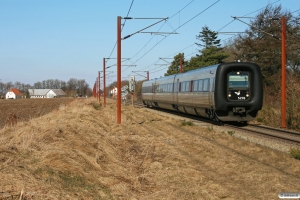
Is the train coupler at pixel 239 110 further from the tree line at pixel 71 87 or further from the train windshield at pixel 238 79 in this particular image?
the tree line at pixel 71 87

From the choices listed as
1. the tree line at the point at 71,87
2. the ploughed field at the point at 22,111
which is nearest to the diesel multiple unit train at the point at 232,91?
the ploughed field at the point at 22,111

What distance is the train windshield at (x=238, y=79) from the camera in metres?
22.9

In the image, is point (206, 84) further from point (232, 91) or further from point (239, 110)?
point (239, 110)

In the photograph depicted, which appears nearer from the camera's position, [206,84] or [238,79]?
[238,79]

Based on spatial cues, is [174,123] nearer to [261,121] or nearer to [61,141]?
[261,121]

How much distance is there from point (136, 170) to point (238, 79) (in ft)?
44.9

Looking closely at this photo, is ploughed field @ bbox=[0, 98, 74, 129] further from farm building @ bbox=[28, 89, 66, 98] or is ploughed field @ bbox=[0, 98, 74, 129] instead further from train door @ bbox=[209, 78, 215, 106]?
farm building @ bbox=[28, 89, 66, 98]

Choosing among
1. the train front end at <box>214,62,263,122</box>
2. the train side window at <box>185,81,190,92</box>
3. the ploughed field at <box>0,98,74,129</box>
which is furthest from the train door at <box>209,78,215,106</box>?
the ploughed field at <box>0,98,74,129</box>

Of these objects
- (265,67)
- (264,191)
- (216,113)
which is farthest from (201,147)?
(265,67)

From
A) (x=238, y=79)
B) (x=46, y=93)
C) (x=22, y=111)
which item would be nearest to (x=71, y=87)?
(x=46, y=93)

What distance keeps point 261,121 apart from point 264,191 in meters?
19.2

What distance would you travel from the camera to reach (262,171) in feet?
33.6

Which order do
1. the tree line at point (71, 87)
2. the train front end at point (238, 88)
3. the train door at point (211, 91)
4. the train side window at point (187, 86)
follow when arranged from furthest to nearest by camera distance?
the tree line at point (71, 87), the train side window at point (187, 86), the train door at point (211, 91), the train front end at point (238, 88)

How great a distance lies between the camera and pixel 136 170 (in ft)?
34.0
